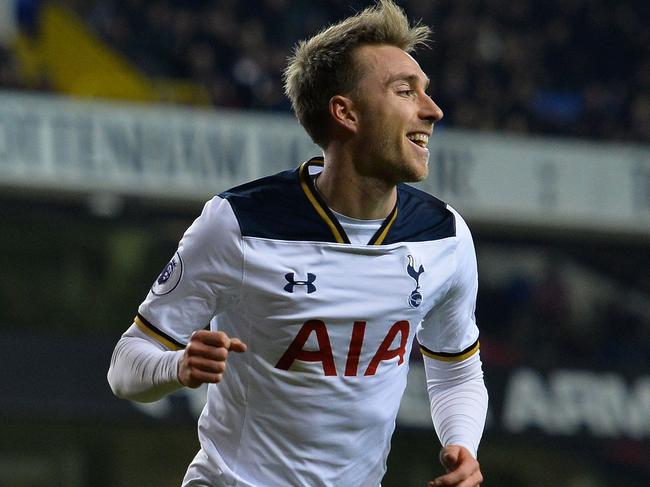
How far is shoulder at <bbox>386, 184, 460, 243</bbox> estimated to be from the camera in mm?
4000

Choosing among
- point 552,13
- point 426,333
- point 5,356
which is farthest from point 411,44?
point 552,13

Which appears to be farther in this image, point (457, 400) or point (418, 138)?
point (457, 400)

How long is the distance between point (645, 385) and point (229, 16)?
6314 millimetres

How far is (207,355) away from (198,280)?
487 mm

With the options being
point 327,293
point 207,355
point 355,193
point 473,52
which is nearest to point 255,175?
point 473,52

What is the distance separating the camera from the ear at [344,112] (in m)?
4.01

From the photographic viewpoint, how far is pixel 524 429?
529 inches

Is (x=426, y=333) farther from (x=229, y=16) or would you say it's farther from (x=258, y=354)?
(x=229, y=16)

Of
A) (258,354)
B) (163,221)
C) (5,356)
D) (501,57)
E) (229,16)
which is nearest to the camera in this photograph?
(258,354)

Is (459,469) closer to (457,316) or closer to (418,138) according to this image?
(457,316)

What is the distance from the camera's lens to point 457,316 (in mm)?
4113

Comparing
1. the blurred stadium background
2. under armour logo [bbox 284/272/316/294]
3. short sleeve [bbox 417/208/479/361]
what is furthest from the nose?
the blurred stadium background

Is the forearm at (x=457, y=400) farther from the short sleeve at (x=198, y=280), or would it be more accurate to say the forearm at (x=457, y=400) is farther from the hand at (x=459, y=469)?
the short sleeve at (x=198, y=280)

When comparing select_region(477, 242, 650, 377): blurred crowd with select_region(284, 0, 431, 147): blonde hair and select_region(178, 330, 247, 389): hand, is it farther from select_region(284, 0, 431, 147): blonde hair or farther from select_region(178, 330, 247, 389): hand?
select_region(178, 330, 247, 389): hand
